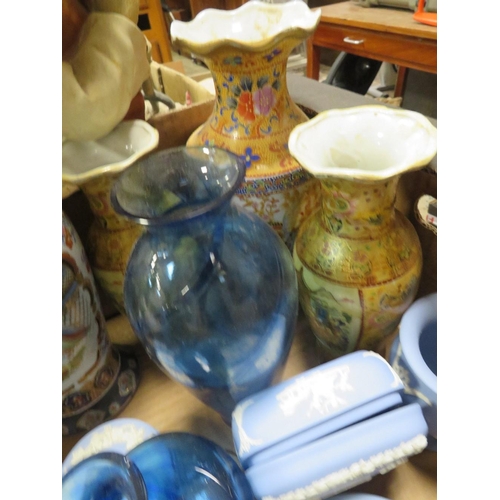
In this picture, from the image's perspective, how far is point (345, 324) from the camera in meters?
0.40

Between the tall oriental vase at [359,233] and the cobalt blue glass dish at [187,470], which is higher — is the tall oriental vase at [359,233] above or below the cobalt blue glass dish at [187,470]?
above

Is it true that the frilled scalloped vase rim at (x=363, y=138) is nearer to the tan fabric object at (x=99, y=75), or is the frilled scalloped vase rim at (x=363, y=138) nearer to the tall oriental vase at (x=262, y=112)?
the tall oriental vase at (x=262, y=112)

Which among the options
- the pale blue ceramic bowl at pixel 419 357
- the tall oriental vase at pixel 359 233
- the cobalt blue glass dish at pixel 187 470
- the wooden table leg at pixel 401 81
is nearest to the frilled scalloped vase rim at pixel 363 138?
the tall oriental vase at pixel 359 233

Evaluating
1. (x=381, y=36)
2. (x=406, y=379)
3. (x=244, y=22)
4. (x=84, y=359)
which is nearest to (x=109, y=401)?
(x=84, y=359)

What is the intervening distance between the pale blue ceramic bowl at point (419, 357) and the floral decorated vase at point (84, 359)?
0.27 metres

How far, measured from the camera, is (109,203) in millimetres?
404

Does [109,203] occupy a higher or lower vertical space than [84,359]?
higher

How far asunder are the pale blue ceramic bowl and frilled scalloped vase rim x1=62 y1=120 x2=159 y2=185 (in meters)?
0.28

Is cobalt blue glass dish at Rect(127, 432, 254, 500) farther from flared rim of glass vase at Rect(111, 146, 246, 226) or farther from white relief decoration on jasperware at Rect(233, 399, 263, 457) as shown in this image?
flared rim of glass vase at Rect(111, 146, 246, 226)

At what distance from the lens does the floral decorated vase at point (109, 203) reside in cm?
41

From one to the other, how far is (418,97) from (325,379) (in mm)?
1166

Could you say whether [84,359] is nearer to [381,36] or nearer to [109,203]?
[109,203]

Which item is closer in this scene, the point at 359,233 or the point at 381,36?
the point at 359,233

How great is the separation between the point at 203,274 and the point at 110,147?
20 cm
